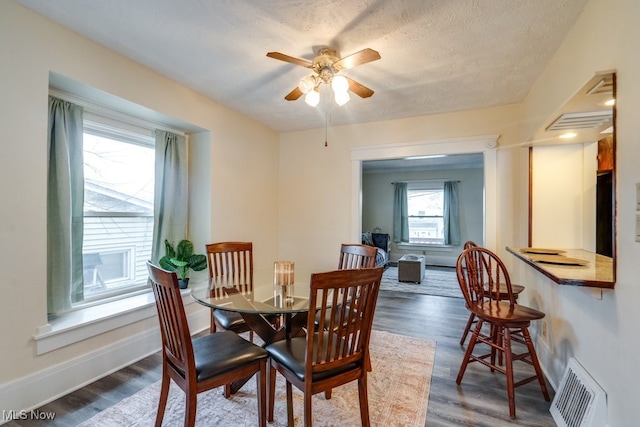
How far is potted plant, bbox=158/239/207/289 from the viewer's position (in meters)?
2.82

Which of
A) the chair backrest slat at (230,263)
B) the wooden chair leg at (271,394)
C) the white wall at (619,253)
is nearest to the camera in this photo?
the white wall at (619,253)

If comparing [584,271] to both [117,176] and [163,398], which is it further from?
[117,176]

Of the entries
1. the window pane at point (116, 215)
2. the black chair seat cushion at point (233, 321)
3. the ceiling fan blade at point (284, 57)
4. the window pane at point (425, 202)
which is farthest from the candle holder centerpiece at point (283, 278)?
the window pane at point (425, 202)

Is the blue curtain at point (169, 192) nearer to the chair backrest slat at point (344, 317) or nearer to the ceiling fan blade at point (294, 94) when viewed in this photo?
the ceiling fan blade at point (294, 94)

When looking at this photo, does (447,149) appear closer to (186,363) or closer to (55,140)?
(186,363)

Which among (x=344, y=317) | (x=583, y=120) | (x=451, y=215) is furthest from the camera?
(x=451, y=215)

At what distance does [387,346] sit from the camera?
9.20 feet

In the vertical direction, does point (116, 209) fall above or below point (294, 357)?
above

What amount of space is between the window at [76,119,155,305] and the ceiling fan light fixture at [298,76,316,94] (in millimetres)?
1830

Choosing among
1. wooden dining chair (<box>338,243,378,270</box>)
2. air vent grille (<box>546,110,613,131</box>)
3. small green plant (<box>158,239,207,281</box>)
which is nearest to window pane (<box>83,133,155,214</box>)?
small green plant (<box>158,239,207,281</box>)

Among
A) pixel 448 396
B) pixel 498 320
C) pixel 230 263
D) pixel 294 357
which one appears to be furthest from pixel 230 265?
pixel 498 320

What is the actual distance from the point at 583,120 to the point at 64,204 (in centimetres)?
357

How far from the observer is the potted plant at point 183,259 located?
111 inches

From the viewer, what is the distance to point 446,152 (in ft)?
11.6
